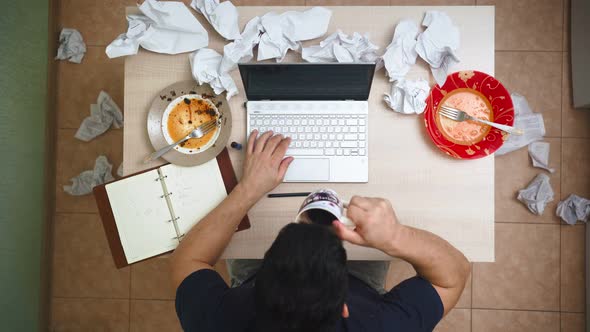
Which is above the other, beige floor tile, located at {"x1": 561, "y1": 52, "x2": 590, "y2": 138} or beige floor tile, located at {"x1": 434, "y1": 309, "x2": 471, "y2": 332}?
beige floor tile, located at {"x1": 561, "y1": 52, "x2": 590, "y2": 138}

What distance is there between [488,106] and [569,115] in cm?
87

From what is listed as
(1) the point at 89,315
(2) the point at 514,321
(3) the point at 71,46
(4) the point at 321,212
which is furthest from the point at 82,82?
(2) the point at 514,321

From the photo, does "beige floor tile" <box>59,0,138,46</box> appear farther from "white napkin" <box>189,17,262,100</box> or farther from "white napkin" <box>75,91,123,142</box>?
"white napkin" <box>189,17,262,100</box>

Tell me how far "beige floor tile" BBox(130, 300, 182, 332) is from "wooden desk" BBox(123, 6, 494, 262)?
855mm

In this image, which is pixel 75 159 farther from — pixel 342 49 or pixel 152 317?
pixel 342 49

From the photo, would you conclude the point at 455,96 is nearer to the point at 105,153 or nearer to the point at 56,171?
the point at 105,153

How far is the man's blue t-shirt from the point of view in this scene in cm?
77

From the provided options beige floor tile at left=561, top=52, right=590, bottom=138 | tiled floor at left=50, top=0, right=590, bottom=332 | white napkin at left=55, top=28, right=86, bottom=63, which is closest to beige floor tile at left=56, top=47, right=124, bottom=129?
white napkin at left=55, top=28, right=86, bottom=63

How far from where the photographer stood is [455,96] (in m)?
1.01

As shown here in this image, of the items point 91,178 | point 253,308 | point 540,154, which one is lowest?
point 253,308

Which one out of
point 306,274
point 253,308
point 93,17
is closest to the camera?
point 306,274

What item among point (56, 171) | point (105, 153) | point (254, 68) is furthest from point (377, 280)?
point (56, 171)

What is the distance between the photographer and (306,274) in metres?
0.60

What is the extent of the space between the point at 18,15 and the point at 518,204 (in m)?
2.04
